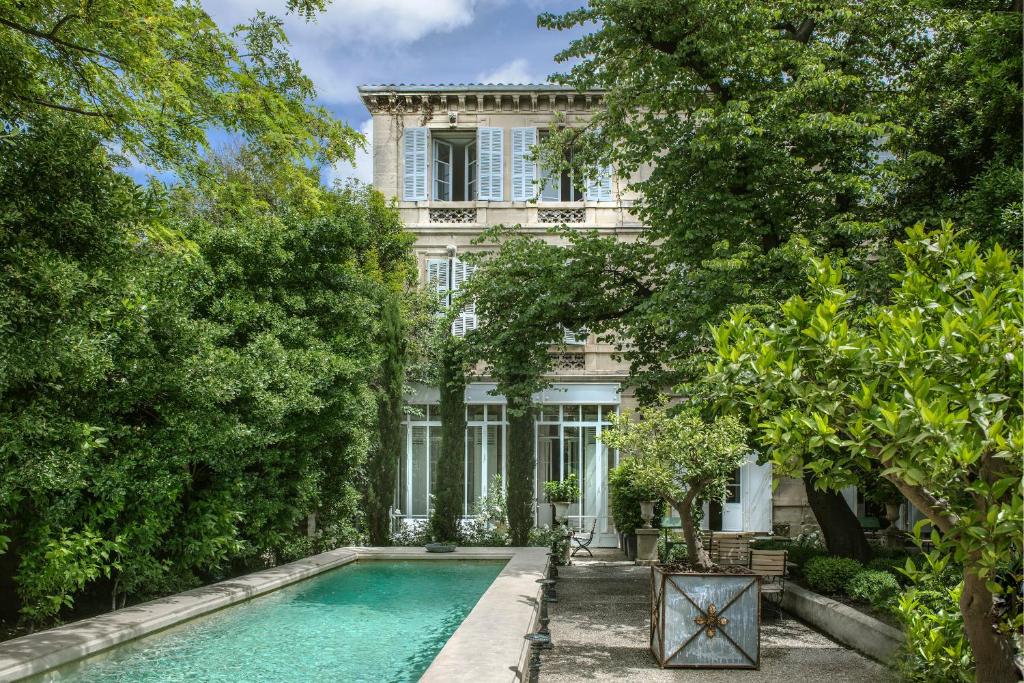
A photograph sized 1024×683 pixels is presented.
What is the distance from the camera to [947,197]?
11781 mm

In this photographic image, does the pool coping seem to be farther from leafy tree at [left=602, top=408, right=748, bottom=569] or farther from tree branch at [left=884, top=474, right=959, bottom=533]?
tree branch at [left=884, top=474, right=959, bottom=533]

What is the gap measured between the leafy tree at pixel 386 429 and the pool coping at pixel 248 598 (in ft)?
13.9

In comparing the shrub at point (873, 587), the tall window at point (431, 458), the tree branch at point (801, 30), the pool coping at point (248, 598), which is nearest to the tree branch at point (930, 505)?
the pool coping at point (248, 598)

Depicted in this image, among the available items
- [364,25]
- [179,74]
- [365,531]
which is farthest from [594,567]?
[179,74]

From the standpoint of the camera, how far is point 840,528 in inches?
519

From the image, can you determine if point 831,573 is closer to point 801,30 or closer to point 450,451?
point 801,30

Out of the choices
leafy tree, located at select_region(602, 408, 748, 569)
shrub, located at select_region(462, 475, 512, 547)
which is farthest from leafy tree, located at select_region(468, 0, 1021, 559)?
shrub, located at select_region(462, 475, 512, 547)

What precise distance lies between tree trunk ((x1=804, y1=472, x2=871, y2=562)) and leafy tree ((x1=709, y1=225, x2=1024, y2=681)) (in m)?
8.26

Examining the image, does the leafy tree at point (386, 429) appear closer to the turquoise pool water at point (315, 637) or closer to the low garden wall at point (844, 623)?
the turquoise pool water at point (315, 637)

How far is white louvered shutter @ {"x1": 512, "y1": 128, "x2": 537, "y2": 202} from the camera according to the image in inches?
869

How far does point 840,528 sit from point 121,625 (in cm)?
979

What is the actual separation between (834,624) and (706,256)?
511cm

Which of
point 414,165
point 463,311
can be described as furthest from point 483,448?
point 414,165

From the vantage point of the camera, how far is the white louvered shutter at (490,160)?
22.0 m
